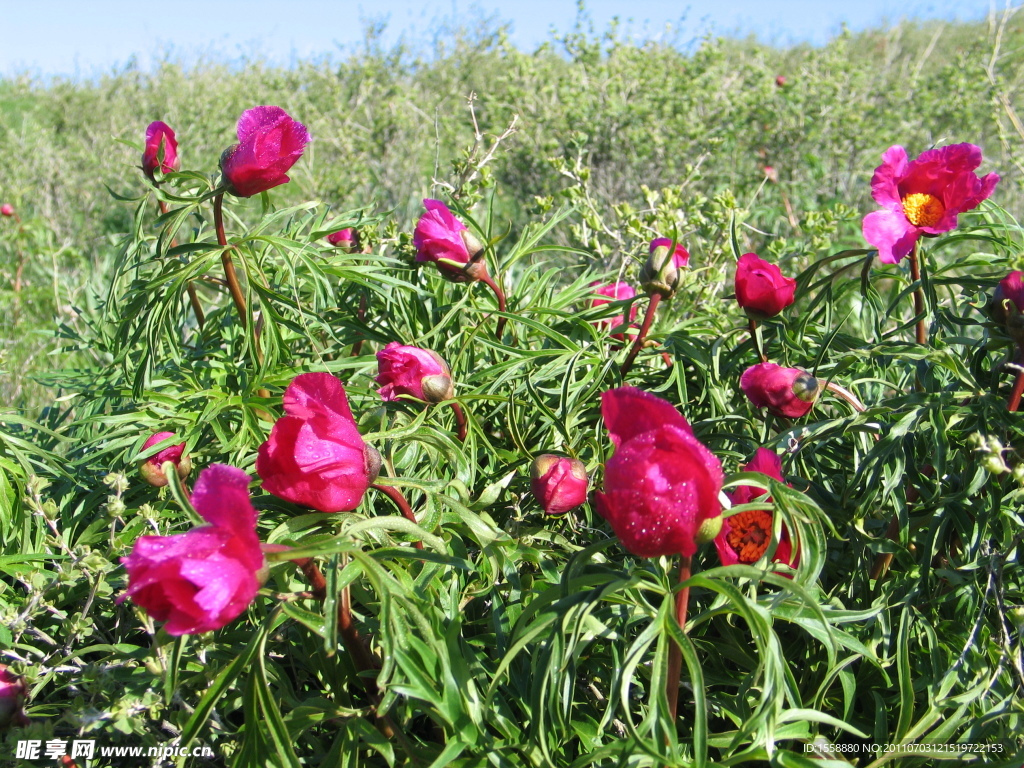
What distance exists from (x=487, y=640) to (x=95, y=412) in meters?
0.83

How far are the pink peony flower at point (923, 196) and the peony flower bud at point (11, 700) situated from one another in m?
1.15

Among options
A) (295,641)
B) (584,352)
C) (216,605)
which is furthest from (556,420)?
(216,605)

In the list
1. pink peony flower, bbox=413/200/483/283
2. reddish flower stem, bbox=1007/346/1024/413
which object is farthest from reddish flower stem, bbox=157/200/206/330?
reddish flower stem, bbox=1007/346/1024/413

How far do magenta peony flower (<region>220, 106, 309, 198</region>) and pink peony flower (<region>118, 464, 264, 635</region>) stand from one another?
0.54m

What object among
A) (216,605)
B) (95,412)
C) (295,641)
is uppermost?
(216,605)

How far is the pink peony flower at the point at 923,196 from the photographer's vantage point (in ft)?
3.46

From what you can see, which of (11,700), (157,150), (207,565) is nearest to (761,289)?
(207,565)

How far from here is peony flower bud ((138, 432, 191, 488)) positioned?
1.09 metres

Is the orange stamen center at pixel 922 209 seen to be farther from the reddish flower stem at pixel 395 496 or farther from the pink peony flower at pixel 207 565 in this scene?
the pink peony flower at pixel 207 565

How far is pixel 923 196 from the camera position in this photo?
1095 mm

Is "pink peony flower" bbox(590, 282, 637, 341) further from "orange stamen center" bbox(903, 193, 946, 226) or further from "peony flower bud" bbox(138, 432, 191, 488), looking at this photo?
"peony flower bud" bbox(138, 432, 191, 488)

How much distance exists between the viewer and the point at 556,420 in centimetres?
112

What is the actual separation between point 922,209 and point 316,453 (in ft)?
2.76

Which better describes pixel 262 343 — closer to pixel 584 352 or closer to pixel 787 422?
pixel 584 352
